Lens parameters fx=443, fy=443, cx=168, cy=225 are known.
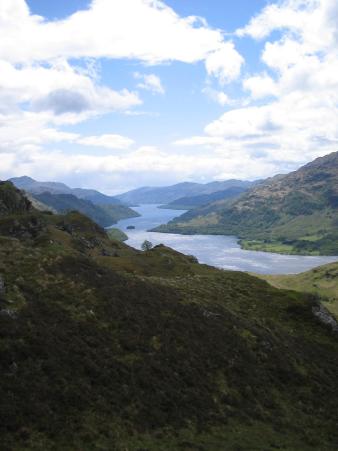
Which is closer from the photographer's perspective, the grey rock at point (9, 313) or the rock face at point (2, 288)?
the grey rock at point (9, 313)

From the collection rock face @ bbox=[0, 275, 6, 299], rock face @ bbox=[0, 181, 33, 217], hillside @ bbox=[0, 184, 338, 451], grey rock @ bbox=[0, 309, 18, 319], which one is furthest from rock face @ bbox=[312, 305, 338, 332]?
rock face @ bbox=[0, 181, 33, 217]

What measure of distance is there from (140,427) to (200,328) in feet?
69.1

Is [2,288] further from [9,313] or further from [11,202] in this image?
[11,202]

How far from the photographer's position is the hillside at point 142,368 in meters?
27.4

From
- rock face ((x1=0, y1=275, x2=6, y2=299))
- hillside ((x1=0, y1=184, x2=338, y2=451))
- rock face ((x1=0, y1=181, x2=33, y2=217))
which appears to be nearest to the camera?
hillside ((x1=0, y1=184, x2=338, y2=451))

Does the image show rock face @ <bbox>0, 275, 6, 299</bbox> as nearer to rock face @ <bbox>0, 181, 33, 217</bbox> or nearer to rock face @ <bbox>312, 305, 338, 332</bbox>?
rock face @ <bbox>312, 305, 338, 332</bbox>

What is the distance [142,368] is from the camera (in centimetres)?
3634

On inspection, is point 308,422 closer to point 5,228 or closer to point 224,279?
point 224,279

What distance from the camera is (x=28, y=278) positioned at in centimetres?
4441

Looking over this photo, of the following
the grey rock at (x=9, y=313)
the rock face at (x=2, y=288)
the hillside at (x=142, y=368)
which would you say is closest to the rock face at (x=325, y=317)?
the hillside at (x=142, y=368)

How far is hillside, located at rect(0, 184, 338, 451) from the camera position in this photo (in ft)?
89.9

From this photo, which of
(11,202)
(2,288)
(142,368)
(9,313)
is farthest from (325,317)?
(11,202)

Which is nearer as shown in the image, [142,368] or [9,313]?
[9,313]

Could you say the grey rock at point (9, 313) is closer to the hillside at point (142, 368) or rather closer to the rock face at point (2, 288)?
the hillside at point (142, 368)
